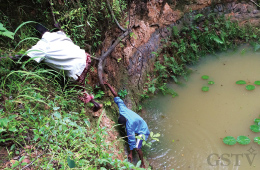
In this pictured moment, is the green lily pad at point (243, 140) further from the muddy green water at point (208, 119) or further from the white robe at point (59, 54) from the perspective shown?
the white robe at point (59, 54)

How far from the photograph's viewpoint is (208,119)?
17.4 feet

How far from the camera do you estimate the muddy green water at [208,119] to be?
4594mm

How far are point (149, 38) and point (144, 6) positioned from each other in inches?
35.2

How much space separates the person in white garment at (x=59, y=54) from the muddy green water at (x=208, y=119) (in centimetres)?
241

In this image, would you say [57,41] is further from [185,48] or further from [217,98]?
[185,48]

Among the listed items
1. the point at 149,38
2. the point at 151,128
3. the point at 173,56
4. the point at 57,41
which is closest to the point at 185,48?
the point at 173,56

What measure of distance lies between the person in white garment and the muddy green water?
241 centimetres

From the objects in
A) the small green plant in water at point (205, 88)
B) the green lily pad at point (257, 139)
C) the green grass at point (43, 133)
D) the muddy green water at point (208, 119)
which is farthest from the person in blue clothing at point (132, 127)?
the small green plant in water at point (205, 88)

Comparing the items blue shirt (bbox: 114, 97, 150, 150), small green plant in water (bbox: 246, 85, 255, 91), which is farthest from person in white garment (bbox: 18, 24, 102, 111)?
small green plant in water (bbox: 246, 85, 255, 91)

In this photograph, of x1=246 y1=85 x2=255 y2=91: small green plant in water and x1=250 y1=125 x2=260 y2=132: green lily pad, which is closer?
x1=250 y1=125 x2=260 y2=132: green lily pad

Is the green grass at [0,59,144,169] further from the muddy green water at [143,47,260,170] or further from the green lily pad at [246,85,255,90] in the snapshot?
the green lily pad at [246,85,255,90]

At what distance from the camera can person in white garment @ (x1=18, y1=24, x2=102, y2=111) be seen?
3.24 metres

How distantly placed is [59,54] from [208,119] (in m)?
3.70

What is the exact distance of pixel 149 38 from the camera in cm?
648
